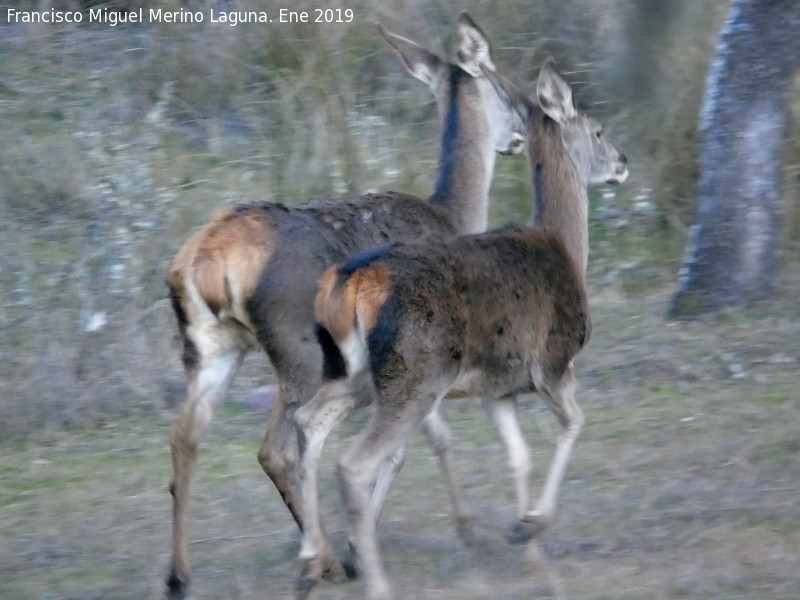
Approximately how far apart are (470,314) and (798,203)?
574cm

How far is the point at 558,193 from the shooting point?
6.61 meters

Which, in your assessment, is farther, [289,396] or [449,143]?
[449,143]

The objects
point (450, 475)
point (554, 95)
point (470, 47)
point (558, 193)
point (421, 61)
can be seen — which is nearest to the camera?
Answer: point (450, 475)

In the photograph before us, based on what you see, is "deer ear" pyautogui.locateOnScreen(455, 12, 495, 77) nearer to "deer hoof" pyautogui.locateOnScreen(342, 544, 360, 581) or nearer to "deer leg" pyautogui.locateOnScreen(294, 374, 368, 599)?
"deer leg" pyautogui.locateOnScreen(294, 374, 368, 599)

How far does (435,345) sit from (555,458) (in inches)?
39.7

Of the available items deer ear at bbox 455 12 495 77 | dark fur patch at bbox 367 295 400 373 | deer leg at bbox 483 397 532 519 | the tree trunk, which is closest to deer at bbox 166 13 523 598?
deer leg at bbox 483 397 532 519

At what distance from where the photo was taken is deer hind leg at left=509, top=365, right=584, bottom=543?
565 centimetres

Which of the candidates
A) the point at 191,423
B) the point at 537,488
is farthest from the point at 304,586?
the point at 537,488

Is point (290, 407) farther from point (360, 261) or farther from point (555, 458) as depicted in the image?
point (555, 458)

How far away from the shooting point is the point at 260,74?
1223cm

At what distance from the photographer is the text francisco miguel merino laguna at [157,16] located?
1202cm

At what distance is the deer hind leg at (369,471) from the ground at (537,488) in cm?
17

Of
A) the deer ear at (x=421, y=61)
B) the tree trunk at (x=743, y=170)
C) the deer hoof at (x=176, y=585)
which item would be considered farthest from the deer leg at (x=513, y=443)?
the tree trunk at (x=743, y=170)

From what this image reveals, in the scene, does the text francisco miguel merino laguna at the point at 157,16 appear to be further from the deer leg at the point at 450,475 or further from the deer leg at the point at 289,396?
the deer leg at the point at 289,396
